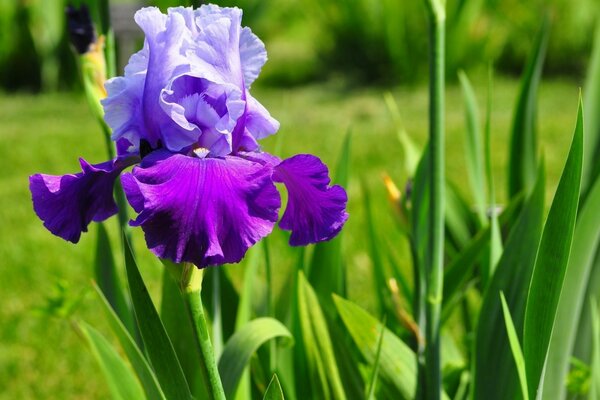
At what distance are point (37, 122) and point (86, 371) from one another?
277 cm

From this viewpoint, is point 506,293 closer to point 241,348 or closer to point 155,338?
point 241,348

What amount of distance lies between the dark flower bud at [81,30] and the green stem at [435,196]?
468mm

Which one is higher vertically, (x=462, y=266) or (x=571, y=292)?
(x=571, y=292)

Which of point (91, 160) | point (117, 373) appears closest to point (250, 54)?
point (117, 373)

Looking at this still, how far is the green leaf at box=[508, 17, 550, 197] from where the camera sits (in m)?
1.48

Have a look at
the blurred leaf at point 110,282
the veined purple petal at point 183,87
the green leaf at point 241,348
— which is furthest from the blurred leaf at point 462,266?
the veined purple petal at point 183,87

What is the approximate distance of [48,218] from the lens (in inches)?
30.5

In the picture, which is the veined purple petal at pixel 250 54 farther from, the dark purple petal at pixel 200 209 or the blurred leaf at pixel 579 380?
the blurred leaf at pixel 579 380

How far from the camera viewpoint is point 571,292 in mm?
1051

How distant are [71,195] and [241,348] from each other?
34 cm

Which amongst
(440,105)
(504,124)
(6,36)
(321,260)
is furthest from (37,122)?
(440,105)

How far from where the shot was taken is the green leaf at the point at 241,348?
3.30 feet

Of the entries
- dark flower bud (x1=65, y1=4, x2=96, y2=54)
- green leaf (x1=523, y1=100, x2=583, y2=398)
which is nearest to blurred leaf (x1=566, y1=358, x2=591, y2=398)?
green leaf (x1=523, y1=100, x2=583, y2=398)

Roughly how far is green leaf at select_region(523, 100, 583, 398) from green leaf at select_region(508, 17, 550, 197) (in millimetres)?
643
